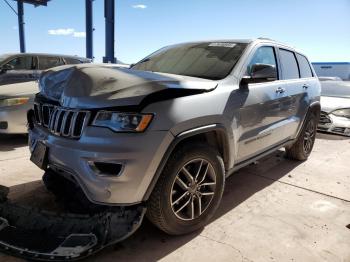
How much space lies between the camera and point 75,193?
3.18m

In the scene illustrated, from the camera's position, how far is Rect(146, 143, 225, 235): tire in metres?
2.65

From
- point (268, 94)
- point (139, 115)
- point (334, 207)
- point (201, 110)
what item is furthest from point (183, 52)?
point (334, 207)

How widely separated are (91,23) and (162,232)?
15.4 m

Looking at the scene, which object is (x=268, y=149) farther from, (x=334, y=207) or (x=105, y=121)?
(x=105, y=121)

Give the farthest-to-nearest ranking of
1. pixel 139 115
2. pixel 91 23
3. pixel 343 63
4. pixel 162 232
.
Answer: pixel 343 63 → pixel 91 23 → pixel 162 232 → pixel 139 115

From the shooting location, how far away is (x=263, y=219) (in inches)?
133

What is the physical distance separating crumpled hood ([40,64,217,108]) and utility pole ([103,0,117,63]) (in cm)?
1119

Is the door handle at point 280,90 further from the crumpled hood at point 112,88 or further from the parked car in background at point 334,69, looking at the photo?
the parked car in background at point 334,69

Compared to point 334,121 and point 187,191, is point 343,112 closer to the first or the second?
point 334,121

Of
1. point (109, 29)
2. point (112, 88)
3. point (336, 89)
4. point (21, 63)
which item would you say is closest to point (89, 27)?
point (109, 29)

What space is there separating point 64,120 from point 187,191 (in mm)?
1152

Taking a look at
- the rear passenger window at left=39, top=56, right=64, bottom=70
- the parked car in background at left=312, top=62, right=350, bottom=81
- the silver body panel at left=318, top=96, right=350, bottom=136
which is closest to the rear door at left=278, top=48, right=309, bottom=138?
the silver body panel at left=318, top=96, right=350, bottom=136

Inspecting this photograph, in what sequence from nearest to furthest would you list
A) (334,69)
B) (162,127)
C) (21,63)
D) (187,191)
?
(162,127) → (187,191) → (21,63) → (334,69)

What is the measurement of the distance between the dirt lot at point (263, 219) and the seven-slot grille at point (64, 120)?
989 millimetres
